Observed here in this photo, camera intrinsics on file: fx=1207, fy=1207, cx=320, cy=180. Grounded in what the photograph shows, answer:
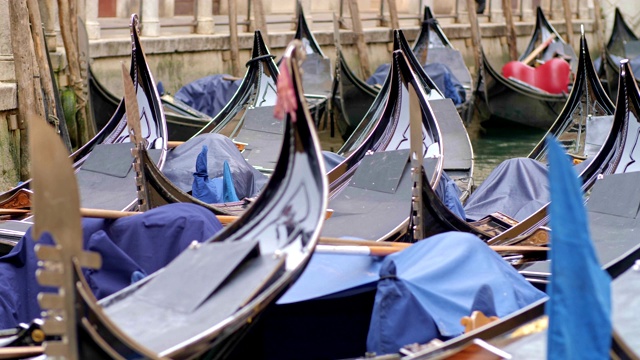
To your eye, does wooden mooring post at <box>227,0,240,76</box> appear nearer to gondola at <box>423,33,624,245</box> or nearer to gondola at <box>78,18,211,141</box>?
gondola at <box>78,18,211,141</box>

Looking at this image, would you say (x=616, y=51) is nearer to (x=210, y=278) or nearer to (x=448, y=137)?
(x=448, y=137)

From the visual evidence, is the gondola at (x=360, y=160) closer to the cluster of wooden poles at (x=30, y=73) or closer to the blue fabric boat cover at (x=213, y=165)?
the blue fabric boat cover at (x=213, y=165)

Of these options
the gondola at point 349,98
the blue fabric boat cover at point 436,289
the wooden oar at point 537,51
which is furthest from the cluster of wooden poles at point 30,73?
the wooden oar at point 537,51

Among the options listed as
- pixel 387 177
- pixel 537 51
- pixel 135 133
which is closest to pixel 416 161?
pixel 387 177

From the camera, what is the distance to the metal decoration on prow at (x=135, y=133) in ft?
10.7

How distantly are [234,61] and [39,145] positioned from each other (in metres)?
5.76

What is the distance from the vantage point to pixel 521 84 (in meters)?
7.76

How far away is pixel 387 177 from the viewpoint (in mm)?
3457

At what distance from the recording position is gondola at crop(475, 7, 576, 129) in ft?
25.2

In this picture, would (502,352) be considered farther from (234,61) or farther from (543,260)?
(234,61)

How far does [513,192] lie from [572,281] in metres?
2.26

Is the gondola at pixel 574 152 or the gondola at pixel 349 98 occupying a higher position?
the gondola at pixel 574 152

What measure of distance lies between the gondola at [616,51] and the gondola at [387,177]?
5037mm

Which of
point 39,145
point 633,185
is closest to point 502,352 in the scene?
point 39,145
